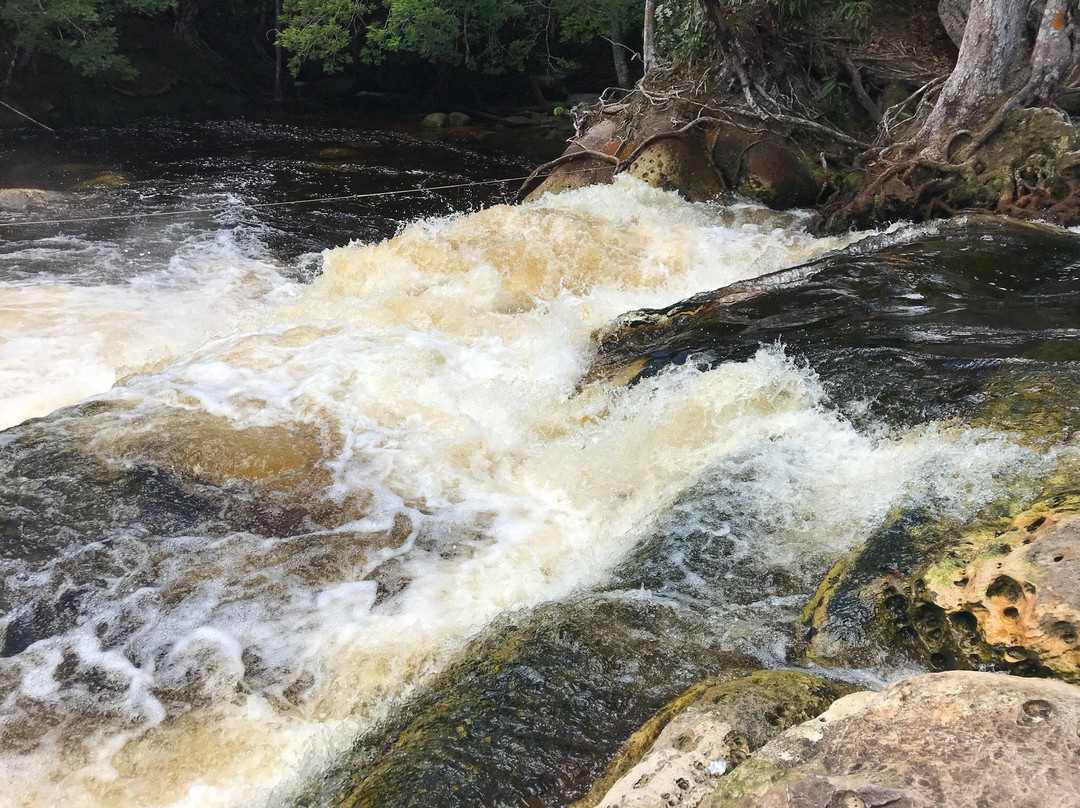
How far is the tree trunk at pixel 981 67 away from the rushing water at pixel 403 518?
6.52 feet

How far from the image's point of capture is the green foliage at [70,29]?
11945mm

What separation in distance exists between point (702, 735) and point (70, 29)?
15221mm

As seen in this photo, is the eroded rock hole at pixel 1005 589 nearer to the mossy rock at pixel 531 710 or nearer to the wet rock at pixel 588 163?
the mossy rock at pixel 531 710

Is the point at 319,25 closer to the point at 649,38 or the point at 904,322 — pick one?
the point at 649,38

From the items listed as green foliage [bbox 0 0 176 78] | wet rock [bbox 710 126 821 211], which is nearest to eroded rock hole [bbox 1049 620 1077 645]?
wet rock [bbox 710 126 821 211]

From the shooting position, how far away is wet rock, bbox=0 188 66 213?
9.48 m

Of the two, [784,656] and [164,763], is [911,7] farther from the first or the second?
[164,763]

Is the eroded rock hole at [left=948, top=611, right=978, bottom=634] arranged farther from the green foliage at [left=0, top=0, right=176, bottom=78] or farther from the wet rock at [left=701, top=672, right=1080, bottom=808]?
the green foliage at [left=0, top=0, right=176, bottom=78]

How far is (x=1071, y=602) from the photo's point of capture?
88.0 inches

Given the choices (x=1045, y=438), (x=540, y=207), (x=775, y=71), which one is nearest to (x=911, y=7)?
(x=775, y=71)

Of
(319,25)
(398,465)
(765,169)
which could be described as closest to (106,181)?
(319,25)

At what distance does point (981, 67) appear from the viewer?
24.4 feet

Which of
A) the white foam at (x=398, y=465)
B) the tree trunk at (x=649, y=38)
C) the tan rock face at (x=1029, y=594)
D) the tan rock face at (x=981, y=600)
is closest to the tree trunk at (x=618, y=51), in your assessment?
the tree trunk at (x=649, y=38)

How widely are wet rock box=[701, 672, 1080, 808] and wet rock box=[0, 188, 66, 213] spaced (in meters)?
10.6
